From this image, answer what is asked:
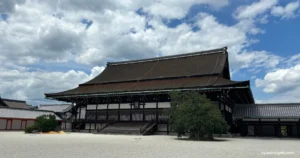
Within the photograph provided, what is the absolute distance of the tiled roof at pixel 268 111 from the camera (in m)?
21.4

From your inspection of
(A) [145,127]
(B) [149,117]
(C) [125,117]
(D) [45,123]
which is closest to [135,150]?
(A) [145,127]

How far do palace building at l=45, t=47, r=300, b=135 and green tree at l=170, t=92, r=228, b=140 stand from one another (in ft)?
12.9

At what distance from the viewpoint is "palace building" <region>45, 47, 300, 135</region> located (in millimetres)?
22703

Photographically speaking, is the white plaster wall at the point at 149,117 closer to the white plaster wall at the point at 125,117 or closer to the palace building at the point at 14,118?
the white plaster wall at the point at 125,117

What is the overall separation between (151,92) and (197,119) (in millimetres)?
8085

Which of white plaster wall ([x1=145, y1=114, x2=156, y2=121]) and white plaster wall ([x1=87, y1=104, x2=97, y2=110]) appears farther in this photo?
white plaster wall ([x1=87, y1=104, x2=97, y2=110])

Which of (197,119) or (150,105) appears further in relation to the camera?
(150,105)

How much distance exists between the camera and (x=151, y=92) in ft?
78.5

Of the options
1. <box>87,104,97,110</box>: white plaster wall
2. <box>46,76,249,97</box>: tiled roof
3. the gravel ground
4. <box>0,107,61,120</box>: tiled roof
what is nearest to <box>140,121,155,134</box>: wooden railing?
<box>46,76,249,97</box>: tiled roof

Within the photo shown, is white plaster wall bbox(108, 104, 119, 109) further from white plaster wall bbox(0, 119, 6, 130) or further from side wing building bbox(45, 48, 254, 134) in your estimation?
white plaster wall bbox(0, 119, 6, 130)

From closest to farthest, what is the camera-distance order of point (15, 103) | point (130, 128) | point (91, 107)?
point (130, 128), point (91, 107), point (15, 103)

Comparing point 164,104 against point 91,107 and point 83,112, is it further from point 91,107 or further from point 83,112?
point 83,112

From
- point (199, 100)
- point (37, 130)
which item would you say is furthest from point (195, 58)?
point (37, 130)

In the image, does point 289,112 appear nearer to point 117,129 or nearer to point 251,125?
point 251,125
